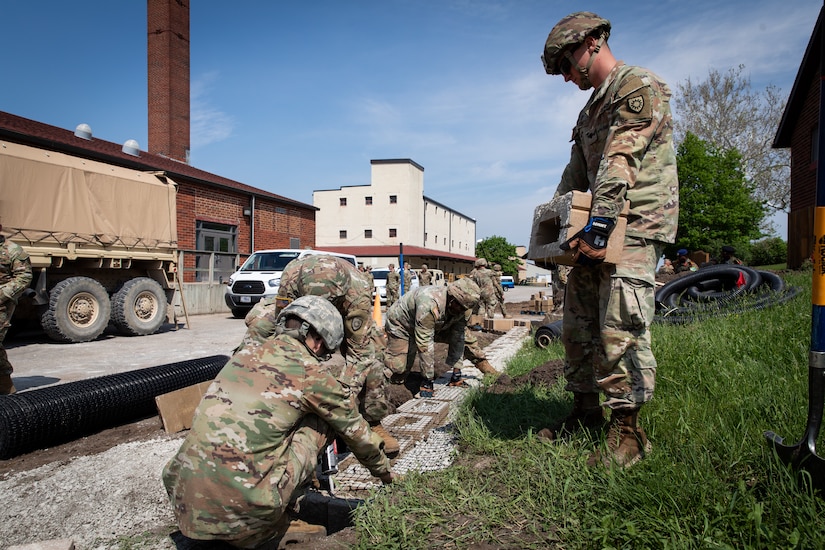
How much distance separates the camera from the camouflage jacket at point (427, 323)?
223 inches

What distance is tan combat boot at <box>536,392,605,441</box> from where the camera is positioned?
109 inches

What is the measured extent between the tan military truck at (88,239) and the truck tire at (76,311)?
16 millimetres

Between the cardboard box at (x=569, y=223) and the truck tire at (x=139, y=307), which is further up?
the cardboard box at (x=569, y=223)

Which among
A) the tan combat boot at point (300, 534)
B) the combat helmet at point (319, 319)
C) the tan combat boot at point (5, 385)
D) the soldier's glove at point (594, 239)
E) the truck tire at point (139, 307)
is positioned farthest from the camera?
the truck tire at point (139, 307)

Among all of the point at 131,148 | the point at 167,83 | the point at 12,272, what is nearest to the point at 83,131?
the point at 131,148

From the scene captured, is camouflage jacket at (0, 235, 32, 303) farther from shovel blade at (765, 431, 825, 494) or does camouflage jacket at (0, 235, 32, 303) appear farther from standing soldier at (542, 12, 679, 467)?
shovel blade at (765, 431, 825, 494)

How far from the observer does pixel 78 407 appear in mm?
4324

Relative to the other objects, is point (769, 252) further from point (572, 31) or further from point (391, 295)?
point (572, 31)

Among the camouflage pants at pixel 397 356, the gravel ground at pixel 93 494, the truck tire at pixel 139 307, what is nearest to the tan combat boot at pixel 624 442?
the gravel ground at pixel 93 494

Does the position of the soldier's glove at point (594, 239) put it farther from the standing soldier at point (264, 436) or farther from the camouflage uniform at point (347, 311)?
the camouflage uniform at point (347, 311)

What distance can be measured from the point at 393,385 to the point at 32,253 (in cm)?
687

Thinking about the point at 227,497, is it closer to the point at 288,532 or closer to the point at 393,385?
the point at 288,532

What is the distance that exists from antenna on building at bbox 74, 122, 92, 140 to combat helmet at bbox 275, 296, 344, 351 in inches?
758

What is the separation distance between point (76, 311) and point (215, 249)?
9.77m
